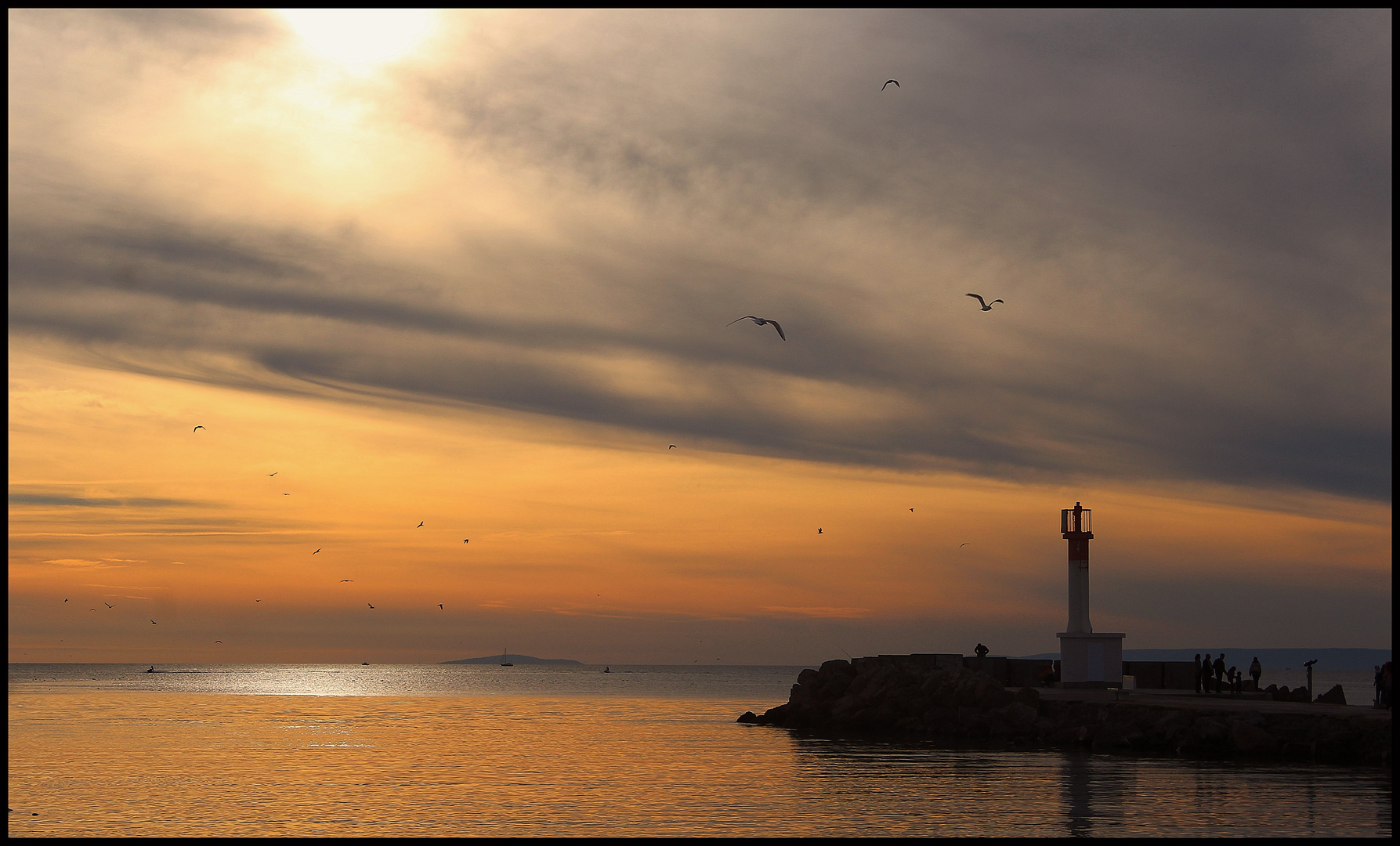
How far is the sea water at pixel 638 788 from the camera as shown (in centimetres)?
2605

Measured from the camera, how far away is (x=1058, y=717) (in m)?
43.5

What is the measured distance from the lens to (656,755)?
45.1m

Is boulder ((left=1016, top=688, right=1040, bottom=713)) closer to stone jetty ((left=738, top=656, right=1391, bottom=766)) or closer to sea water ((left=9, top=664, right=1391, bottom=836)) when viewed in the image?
stone jetty ((left=738, top=656, right=1391, bottom=766))

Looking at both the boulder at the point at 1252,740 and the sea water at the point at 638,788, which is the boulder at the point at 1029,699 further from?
the boulder at the point at 1252,740

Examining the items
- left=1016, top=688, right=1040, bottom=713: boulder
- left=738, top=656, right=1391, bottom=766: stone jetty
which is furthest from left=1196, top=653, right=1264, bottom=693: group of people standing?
left=1016, top=688, right=1040, bottom=713: boulder

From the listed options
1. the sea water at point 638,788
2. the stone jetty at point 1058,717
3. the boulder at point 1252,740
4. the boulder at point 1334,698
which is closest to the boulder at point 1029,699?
the stone jetty at point 1058,717

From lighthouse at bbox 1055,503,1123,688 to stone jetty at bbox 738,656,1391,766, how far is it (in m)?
1.51

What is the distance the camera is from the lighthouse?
5003 cm

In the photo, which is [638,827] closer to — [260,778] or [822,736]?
[260,778]

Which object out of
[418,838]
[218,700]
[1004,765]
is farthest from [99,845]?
[218,700]

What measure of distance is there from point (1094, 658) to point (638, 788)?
24618mm

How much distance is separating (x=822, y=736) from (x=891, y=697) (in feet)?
11.3

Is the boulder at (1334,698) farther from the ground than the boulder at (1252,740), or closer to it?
farther from the ground

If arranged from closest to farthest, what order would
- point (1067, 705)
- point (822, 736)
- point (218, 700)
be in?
point (1067, 705) < point (822, 736) < point (218, 700)
